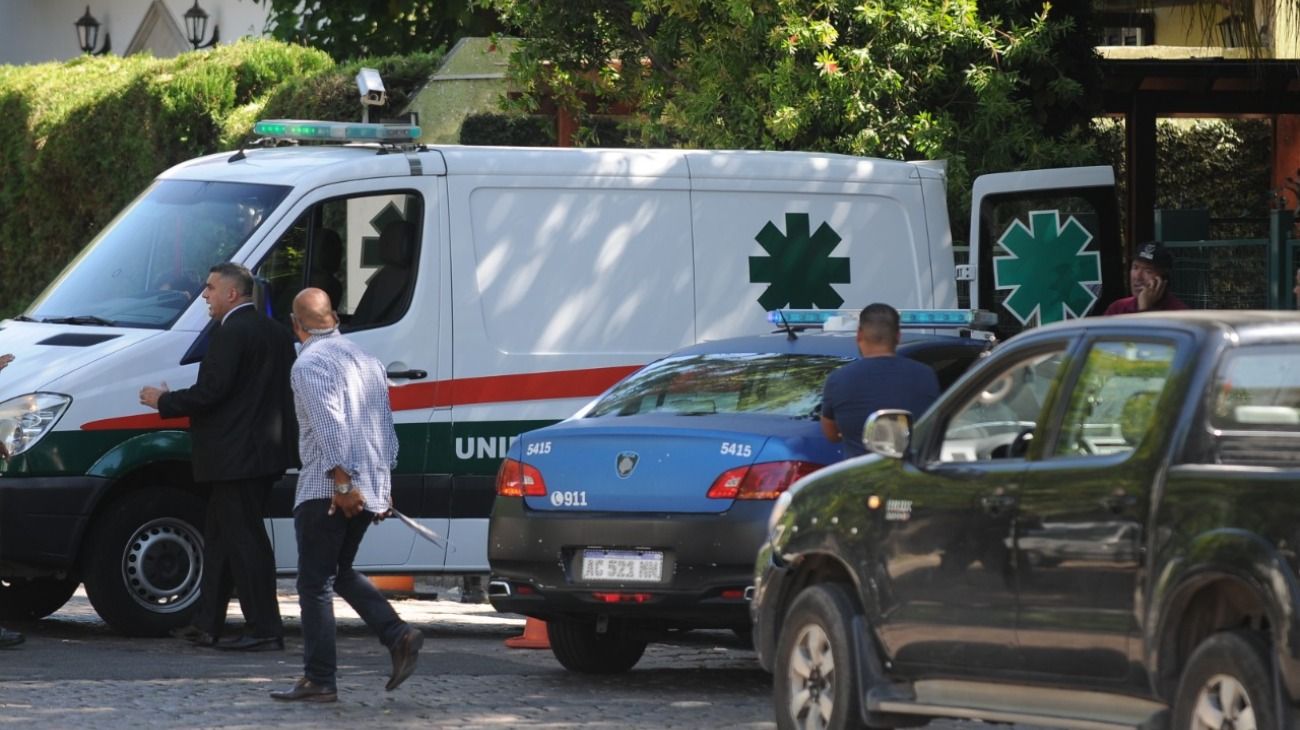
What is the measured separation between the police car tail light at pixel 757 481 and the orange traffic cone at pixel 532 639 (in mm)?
2460

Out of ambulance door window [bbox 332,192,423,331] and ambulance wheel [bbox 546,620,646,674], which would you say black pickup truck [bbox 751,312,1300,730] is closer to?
ambulance wheel [bbox 546,620,646,674]

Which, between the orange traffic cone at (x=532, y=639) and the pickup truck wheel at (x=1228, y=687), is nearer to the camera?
the pickup truck wheel at (x=1228, y=687)

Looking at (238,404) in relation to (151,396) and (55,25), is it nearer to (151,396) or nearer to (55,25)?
(151,396)

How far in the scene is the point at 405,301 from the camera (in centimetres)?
1199

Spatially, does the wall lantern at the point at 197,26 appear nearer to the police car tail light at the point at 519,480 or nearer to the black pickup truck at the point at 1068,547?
the police car tail light at the point at 519,480

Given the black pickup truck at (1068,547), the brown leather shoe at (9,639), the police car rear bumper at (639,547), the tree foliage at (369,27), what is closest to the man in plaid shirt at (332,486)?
the police car rear bumper at (639,547)

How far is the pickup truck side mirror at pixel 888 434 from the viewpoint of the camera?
7.81 metres

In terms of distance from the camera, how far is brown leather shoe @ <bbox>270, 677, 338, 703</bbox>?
9445mm

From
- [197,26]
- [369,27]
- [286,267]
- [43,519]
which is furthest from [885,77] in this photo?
[197,26]

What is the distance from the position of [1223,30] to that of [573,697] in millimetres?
4723

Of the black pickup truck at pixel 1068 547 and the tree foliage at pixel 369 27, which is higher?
the tree foliage at pixel 369 27

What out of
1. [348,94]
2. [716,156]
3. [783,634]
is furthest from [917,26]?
[783,634]

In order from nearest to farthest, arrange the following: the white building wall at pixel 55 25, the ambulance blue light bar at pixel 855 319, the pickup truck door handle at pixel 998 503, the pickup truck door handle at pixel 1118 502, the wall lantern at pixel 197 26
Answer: the pickup truck door handle at pixel 1118 502 → the pickup truck door handle at pixel 998 503 → the ambulance blue light bar at pixel 855 319 → the wall lantern at pixel 197 26 → the white building wall at pixel 55 25

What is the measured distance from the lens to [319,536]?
937 cm
